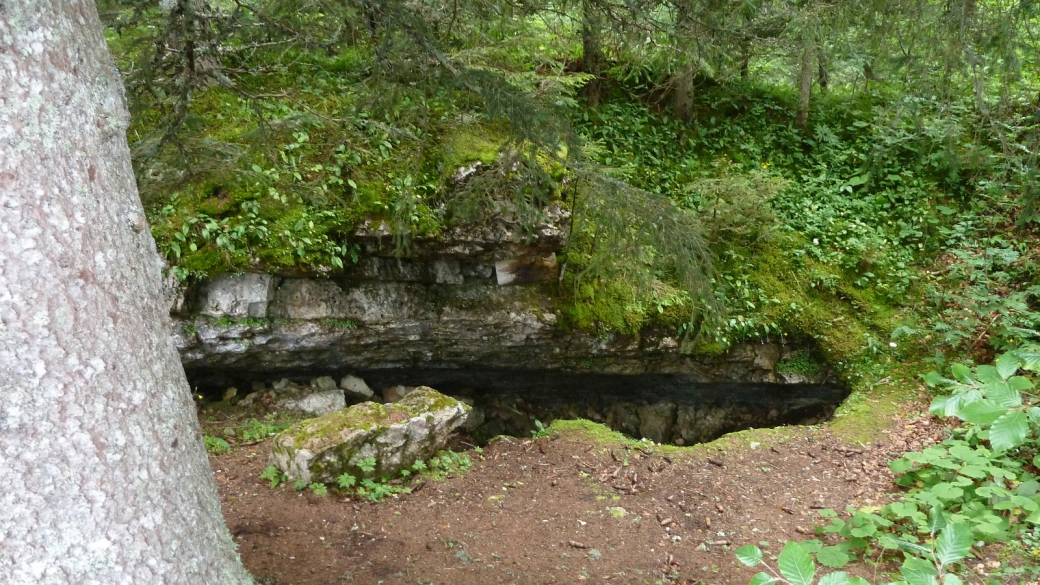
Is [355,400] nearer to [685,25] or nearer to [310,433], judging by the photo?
[310,433]

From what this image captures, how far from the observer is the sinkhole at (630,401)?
8.00 m

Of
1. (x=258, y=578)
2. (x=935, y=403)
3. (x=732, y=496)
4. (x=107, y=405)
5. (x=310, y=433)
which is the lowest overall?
(x=732, y=496)

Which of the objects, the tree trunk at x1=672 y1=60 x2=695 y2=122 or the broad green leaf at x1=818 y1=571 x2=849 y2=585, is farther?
the tree trunk at x1=672 y1=60 x2=695 y2=122

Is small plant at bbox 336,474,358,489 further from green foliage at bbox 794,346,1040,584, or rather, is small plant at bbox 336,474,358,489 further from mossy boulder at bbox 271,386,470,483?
green foliage at bbox 794,346,1040,584

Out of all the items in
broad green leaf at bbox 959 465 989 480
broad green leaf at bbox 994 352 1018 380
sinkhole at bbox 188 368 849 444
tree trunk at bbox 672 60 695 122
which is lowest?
sinkhole at bbox 188 368 849 444

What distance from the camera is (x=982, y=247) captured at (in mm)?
8141

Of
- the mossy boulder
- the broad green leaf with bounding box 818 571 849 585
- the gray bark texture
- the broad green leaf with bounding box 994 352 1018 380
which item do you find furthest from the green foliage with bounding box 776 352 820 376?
the gray bark texture

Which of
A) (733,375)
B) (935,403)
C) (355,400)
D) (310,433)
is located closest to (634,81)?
(733,375)

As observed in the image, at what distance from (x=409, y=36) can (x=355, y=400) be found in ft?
16.0

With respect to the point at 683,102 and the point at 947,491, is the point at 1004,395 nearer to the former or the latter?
the point at 947,491

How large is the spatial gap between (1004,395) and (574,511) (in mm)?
4090

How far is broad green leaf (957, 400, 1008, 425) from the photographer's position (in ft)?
5.31

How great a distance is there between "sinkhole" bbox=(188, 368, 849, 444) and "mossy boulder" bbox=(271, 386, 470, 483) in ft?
6.43

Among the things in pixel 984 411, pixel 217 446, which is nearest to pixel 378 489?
pixel 217 446
